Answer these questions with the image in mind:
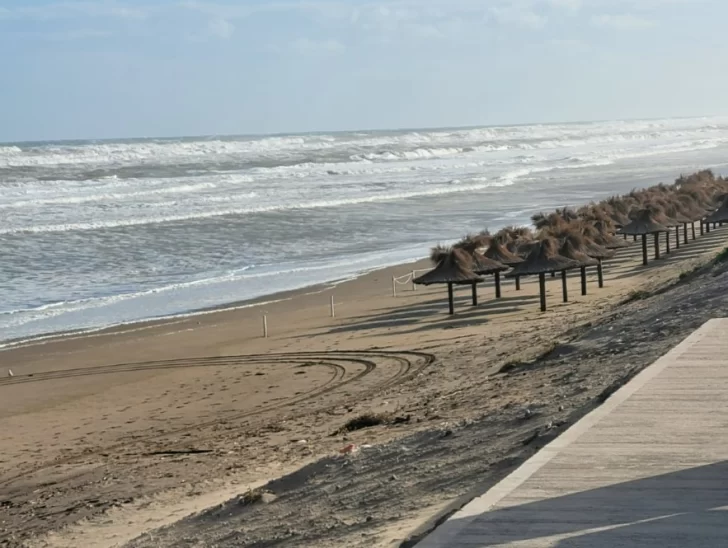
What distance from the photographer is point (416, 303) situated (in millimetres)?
26531

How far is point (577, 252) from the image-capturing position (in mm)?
25453

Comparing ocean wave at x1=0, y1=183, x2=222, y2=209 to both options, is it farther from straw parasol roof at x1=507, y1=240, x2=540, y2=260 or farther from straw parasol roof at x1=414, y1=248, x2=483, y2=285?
straw parasol roof at x1=414, y1=248, x2=483, y2=285

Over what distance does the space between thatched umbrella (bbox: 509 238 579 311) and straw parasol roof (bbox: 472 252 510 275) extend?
40 cm

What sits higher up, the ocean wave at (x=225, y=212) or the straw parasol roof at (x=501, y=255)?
the ocean wave at (x=225, y=212)

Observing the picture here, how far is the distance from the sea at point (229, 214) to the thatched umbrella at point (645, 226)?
6828 mm

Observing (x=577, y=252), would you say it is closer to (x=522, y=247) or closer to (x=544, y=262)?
(x=544, y=262)

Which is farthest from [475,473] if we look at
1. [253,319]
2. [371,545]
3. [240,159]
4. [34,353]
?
[240,159]

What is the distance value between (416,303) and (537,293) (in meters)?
2.91

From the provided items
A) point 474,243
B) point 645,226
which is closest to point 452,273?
point 474,243

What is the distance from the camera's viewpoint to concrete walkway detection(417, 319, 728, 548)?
5.18m

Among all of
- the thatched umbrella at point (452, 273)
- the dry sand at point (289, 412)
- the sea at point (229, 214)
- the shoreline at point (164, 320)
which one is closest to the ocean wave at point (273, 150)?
the sea at point (229, 214)

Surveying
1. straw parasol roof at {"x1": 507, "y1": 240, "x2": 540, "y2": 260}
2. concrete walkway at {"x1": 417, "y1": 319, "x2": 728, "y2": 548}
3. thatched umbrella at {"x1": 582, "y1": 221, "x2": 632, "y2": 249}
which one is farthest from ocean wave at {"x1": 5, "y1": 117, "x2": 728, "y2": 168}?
concrete walkway at {"x1": 417, "y1": 319, "x2": 728, "y2": 548}

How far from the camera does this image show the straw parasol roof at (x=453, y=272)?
79.2 ft

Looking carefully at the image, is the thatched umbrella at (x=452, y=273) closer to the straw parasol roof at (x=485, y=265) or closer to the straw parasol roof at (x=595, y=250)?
the straw parasol roof at (x=485, y=265)
